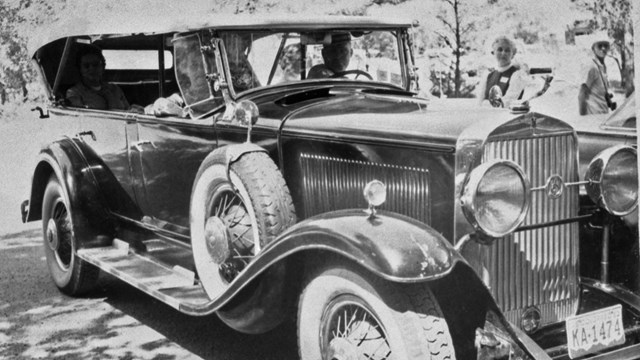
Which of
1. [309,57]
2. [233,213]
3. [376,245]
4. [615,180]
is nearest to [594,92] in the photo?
[309,57]

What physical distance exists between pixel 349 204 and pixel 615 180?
1.20 meters

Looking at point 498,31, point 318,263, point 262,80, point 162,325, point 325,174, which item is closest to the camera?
point 318,263

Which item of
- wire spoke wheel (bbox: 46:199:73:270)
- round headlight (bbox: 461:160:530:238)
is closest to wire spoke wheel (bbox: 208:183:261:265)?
round headlight (bbox: 461:160:530:238)

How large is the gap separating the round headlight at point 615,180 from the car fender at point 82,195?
3.21 metres

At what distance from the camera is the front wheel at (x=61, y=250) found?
5277 mm

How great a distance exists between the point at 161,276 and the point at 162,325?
1.71ft

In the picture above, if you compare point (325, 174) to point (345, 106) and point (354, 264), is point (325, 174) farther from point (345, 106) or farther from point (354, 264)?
point (354, 264)

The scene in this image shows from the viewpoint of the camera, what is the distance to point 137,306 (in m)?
5.10

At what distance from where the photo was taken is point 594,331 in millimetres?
3018

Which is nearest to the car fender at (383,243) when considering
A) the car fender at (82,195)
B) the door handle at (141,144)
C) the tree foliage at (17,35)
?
the door handle at (141,144)

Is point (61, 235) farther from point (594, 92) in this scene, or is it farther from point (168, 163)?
point (594, 92)

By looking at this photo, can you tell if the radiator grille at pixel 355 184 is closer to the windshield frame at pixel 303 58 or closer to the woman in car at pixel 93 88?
the windshield frame at pixel 303 58

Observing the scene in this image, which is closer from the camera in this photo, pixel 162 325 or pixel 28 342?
pixel 28 342

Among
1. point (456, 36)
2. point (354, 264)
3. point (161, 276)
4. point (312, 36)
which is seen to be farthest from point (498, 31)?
point (354, 264)
